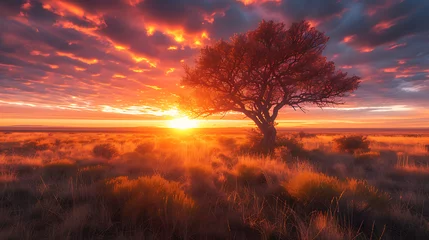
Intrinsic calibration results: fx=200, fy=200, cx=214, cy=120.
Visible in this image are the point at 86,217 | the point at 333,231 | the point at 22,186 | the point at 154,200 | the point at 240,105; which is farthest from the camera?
the point at 240,105

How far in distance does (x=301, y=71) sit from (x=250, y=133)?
6023 mm

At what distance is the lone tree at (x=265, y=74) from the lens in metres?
12.0

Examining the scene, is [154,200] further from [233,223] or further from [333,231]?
[333,231]

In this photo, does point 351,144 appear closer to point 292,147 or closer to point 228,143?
point 292,147

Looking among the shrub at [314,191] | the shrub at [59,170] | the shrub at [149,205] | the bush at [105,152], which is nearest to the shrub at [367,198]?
the shrub at [314,191]

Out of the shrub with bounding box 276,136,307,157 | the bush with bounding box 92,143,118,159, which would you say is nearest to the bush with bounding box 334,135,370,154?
the shrub with bounding box 276,136,307,157

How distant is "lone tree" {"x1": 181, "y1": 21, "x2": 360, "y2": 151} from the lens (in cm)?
1198

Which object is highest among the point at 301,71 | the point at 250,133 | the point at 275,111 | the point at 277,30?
the point at 277,30

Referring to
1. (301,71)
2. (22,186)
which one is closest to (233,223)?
(22,186)

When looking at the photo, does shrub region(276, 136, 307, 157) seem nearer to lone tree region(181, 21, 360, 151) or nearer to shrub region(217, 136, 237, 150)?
lone tree region(181, 21, 360, 151)

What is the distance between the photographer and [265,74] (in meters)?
12.8

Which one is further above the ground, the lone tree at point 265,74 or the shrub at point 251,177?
the lone tree at point 265,74

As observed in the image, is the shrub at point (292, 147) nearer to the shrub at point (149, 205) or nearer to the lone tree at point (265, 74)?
the lone tree at point (265, 74)

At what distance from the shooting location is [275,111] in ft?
45.6
